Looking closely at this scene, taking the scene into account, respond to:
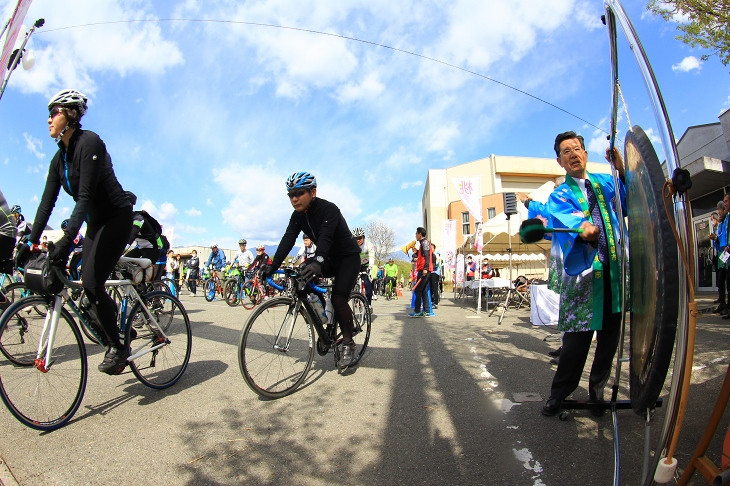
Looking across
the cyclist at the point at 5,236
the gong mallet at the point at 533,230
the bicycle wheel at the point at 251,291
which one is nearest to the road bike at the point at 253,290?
the bicycle wheel at the point at 251,291

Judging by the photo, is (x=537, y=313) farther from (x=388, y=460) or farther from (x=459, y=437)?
(x=388, y=460)

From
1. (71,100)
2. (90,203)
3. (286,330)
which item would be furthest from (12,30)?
(286,330)

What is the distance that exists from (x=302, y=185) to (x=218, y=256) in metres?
10.9

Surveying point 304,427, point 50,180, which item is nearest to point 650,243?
point 304,427

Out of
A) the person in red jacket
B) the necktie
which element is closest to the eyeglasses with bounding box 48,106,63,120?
the necktie

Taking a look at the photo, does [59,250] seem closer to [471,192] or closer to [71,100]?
[71,100]

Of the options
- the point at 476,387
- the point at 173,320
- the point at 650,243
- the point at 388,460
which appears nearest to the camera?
the point at 650,243

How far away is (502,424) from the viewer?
8.73ft

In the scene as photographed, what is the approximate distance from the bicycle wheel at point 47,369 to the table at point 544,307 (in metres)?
6.40

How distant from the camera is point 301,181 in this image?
372cm

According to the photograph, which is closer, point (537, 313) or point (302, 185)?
point (302, 185)

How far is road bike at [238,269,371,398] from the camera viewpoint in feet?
10.6

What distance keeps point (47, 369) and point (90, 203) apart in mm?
1138

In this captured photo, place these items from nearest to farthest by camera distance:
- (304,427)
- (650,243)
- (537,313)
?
(650,243) → (304,427) → (537,313)
